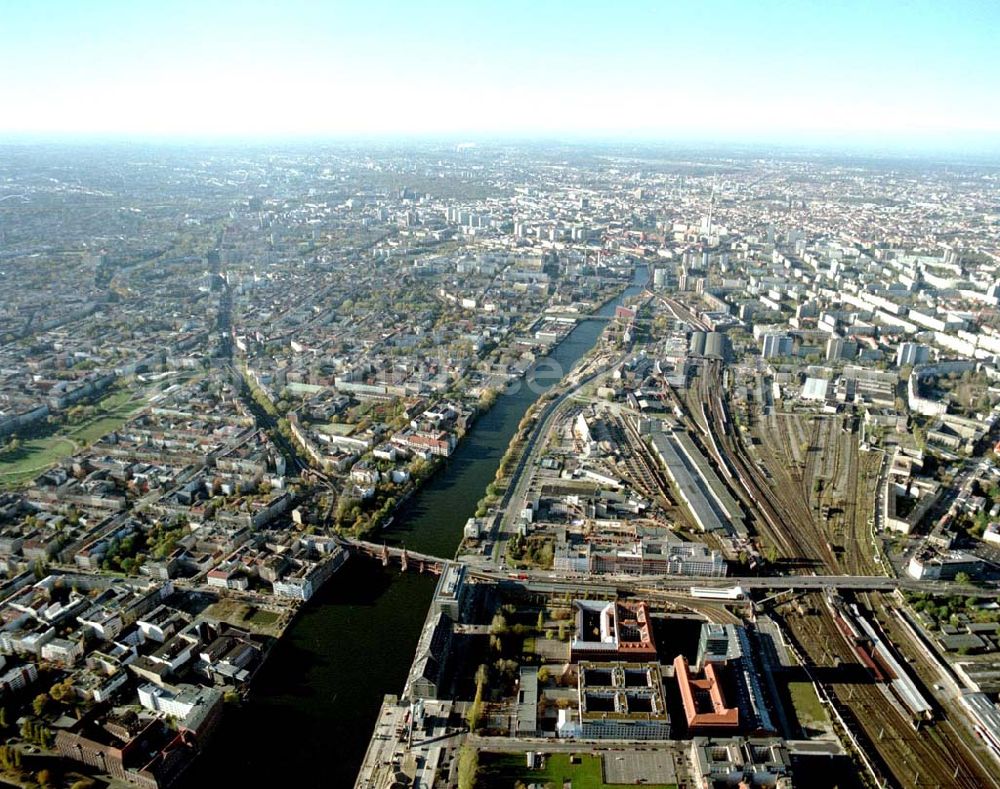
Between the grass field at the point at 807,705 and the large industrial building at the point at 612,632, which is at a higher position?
the large industrial building at the point at 612,632

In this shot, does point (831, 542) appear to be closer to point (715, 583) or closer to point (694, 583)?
point (715, 583)

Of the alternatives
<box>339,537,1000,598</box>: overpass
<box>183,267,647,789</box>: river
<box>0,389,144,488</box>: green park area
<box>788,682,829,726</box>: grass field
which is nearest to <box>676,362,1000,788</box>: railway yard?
<box>788,682,829,726</box>: grass field

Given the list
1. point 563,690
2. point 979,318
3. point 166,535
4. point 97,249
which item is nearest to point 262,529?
point 166,535

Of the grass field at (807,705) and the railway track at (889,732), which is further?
the grass field at (807,705)

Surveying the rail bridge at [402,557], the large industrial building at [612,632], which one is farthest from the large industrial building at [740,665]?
the rail bridge at [402,557]

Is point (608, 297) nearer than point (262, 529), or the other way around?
point (262, 529)

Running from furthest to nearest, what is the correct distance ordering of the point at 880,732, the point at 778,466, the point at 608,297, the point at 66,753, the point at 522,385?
the point at 608,297 < the point at 522,385 < the point at 778,466 < the point at 880,732 < the point at 66,753

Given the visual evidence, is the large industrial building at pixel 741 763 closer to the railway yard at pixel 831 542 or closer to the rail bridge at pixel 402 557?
the railway yard at pixel 831 542

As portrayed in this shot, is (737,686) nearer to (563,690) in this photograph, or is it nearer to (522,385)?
(563,690)
